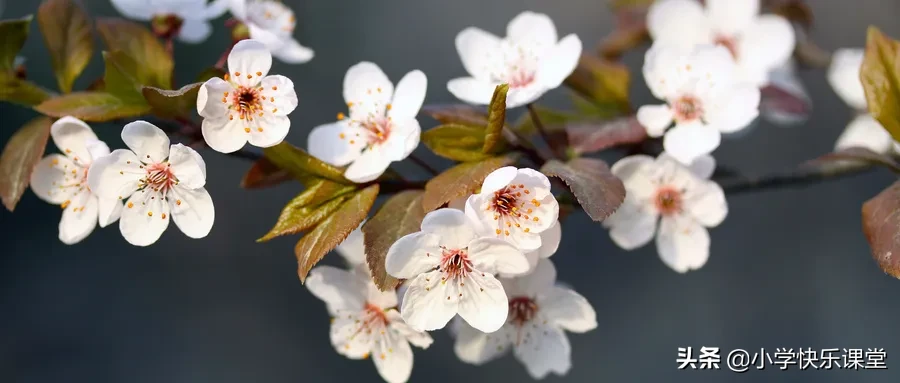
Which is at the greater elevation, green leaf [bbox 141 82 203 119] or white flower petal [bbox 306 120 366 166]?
green leaf [bbox 141 82 203 119]

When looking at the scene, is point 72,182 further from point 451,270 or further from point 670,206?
point 670,206

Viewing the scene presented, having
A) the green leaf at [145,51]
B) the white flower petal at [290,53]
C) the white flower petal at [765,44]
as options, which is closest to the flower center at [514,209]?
the white flower petal at [290,53]

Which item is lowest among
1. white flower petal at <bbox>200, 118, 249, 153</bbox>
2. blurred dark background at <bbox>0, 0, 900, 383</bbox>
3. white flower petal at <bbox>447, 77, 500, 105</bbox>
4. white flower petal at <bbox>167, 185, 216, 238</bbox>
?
blurred dark background at <bbox>0, 0, 900, 383</bbox>

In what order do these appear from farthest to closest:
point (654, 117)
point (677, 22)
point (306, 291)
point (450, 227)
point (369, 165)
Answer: point (306, 291) → point (677, 22) → point (654, 117) → point (369, 165) → point (450, 227)

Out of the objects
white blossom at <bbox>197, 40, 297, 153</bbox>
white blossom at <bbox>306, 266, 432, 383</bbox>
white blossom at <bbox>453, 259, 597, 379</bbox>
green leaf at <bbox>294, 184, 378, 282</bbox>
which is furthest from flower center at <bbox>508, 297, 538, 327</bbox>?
white blossom at <bbox>197, 40, 297, 153</bbox>

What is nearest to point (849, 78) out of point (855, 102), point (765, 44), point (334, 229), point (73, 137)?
point (855, 102)

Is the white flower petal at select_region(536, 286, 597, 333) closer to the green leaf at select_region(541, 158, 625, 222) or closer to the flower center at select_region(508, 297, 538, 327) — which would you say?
the flower center at select_region(508, 297, 538, 327)
